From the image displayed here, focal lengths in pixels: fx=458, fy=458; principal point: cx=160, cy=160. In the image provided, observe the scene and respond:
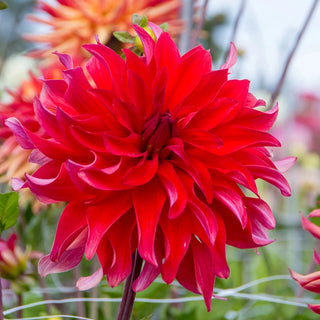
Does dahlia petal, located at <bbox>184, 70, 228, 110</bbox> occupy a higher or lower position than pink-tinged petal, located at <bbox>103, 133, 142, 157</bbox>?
higher

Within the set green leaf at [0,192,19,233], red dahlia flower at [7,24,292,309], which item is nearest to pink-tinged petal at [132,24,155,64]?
red dahlia flower at [7,24,292,309]

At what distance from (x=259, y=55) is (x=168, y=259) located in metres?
0.53

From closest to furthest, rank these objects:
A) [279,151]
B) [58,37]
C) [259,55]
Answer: [58,37] → [259,55] → [279,151]

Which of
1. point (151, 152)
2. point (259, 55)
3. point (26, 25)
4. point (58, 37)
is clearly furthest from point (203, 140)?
point (26, 25)

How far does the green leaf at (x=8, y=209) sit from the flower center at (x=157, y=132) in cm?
8

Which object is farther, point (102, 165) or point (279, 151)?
point (279, 151)

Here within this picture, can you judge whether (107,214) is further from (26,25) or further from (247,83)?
(26,25)

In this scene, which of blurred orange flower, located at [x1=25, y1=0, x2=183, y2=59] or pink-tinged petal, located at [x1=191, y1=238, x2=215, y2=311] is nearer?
pink-tinged petal, located at [x1=191, y1=238, x2=215, y2=311]

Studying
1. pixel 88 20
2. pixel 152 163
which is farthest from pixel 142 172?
pixel 88 20

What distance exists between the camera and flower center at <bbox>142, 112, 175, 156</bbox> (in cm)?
21

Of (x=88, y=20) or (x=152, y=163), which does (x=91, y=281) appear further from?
(x=88, y=20)

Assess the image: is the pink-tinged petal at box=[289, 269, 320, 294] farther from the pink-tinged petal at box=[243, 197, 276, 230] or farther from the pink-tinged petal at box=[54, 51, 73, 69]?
the pink-tinged petal at box=[54, 51, 73, 69]

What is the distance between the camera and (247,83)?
216 mm

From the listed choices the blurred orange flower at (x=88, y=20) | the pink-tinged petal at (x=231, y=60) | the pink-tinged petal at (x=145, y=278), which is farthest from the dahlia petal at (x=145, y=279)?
the blurred orange flower at (x=88, y=20)
